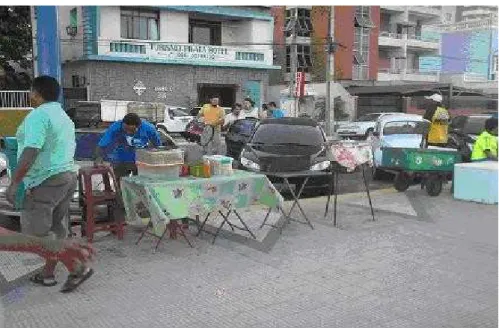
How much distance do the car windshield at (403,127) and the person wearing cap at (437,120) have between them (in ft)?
5.03

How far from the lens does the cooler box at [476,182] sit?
8.61 m

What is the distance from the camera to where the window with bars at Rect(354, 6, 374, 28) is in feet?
139

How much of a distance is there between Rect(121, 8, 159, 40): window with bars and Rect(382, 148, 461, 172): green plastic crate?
75.1 feet

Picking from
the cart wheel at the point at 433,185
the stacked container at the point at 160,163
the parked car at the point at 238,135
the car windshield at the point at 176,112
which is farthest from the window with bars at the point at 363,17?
the stacked container at the point at 160,163

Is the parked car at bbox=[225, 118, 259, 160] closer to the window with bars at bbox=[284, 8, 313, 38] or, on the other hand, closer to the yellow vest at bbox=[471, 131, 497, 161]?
the yellow vest at bbox=[471, 131, 497, 161]

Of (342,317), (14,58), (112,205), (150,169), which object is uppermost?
(14,58)

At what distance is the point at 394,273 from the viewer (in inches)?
207

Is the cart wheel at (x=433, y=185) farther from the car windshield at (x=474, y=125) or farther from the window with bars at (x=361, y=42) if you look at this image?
the window with bars at (x=361, y=42)

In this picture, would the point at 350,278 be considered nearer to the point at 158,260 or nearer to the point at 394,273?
the point at 394,273

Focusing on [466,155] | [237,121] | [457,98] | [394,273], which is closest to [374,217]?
[394,273]

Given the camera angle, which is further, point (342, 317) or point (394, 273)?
point (394, 273)

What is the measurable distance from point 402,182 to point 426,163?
0.70 meters

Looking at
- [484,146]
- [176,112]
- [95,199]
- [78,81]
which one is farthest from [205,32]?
[95,199]

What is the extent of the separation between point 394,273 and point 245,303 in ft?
5.41
